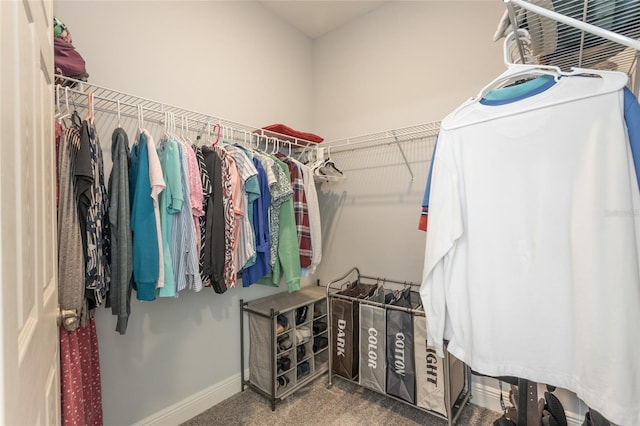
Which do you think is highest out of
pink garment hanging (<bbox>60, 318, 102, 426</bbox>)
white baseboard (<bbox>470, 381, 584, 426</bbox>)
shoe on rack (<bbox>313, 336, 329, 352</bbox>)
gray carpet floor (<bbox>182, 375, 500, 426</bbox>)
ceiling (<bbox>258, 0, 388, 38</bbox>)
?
ceiling (<bbox>258, 0, 388, 38</bbox>)

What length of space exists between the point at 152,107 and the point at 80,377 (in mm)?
1342

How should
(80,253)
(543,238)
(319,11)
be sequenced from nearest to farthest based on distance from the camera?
(543,238) → (80,253) → (319,11)

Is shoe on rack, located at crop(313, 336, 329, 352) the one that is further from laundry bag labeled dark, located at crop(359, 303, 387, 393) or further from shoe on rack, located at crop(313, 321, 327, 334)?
laundry bag labeled dark, located at crop(359, 303, 387, 393)

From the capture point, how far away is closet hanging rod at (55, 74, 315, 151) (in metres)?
1.31

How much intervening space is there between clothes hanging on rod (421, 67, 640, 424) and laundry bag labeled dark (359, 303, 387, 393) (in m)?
0.76

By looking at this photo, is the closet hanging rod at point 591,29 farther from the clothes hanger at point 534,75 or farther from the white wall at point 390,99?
the white wall at point 390,99

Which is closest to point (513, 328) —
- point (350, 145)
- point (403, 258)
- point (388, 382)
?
point (388, 382)

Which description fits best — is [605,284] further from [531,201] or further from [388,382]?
[388,382]

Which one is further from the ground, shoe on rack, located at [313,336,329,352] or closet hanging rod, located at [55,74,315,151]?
closet hanging rod, located at [55,74,315,151]

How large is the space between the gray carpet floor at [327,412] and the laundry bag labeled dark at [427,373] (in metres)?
0.15

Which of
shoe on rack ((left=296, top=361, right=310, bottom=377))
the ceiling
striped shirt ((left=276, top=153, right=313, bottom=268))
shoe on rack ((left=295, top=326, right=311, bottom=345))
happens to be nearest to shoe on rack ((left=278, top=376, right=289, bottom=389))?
shoe on rack ((left=296, top=361, right=310, bottom=377))

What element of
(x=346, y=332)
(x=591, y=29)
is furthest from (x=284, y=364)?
(x=591, y=29)

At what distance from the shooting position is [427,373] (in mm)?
1684

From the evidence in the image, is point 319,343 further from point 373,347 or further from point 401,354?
point 401,354
